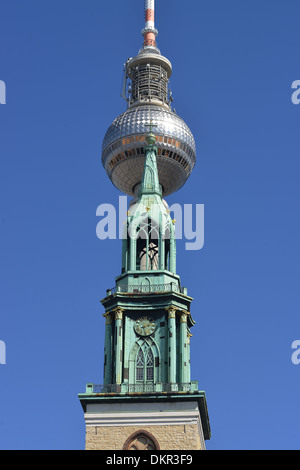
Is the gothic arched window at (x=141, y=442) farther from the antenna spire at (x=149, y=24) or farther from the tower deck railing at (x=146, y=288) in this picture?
the antenna spire at (x=149, y=24)

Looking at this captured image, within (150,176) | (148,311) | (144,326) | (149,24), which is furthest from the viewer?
(149,24)

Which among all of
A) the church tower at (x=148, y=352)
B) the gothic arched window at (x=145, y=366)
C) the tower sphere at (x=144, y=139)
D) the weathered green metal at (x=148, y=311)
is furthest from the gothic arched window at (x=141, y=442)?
the tower sphere at (x=144, y=139)

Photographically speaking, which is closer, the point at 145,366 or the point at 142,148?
the point at 145,366

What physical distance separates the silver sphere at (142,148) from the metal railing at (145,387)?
43.2 metres

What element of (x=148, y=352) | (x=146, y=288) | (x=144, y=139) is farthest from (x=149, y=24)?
(x=148, y=352)

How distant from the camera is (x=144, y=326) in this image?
9581 centimetres

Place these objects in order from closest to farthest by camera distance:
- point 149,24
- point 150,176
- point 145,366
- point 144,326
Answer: point 145,366 → point 144,326 → point 150,176 → point 149,24

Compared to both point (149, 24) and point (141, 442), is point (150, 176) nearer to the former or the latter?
point (141, 442)

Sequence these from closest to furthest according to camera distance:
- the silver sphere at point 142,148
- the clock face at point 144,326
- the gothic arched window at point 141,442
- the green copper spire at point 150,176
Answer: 1. the gothic arched window at point 141,442
2. the clock face at point 144,326
3. the green copper spire at point 150,176
4. the silver sphere at point 142,148

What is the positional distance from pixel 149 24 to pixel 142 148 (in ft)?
87.0

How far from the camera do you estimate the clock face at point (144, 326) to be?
9538cm
